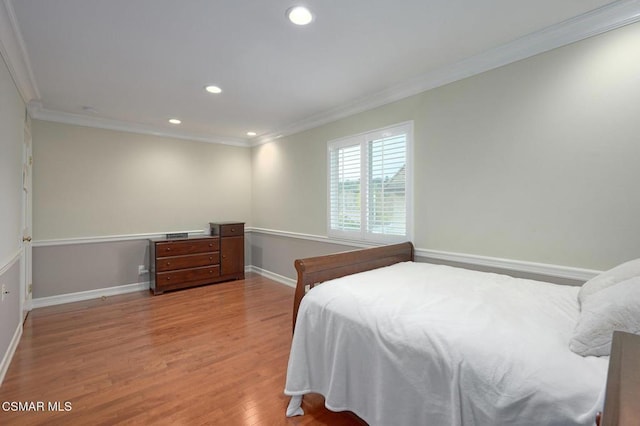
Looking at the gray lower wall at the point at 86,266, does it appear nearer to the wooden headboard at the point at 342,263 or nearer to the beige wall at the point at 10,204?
the beige wall at the point at 10,204

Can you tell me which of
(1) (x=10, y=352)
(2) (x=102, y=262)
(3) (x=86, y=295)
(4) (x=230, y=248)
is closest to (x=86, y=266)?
(2) (x=102, y=262)

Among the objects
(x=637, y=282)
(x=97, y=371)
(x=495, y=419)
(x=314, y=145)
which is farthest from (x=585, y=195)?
(x=97, y=371)

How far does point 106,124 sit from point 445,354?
5016mm

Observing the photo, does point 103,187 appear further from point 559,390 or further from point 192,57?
point 559,390

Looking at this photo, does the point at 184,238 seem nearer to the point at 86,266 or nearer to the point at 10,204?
the point at 86,266

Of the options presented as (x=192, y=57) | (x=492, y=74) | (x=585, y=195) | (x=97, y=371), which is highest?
(x=192, y=57)

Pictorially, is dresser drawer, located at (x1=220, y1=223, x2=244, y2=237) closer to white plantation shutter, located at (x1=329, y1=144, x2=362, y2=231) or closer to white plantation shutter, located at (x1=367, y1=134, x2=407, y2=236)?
white plantation shutter, located at (x1=329, y1=144, x2=362, y2=231)

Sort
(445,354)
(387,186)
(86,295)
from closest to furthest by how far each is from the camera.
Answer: (445,354) → (387,186) → (86,295)

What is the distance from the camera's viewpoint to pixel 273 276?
506 centimetres

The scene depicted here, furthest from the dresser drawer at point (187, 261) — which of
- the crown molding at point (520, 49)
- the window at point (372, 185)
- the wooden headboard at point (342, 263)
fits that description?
the crown molding at point (520, 49)

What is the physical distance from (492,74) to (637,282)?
1.94 meters

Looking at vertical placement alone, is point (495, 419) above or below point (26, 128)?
below

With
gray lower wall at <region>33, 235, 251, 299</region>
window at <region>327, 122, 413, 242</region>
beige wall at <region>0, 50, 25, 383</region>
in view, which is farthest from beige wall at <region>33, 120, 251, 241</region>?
window at <region>327, 122, 413, 242</region>

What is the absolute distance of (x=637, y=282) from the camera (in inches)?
44.9
